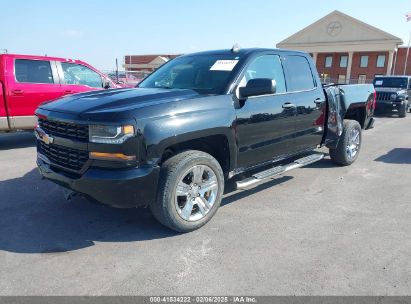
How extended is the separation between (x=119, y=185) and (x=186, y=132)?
80 cm

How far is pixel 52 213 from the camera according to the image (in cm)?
428

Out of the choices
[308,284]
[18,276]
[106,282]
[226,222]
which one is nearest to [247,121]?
[226,222]

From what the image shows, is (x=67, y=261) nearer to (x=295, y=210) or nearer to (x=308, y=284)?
(x=308, y=284)

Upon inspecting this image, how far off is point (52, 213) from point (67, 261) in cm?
121

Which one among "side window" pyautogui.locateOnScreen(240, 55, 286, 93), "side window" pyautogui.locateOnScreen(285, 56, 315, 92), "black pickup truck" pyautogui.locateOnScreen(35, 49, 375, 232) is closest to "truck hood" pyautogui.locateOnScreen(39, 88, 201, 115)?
"black pickup truck" pyautogui.locateOnScreen(35, 49, 375, 232)

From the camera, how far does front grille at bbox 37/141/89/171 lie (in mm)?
3406

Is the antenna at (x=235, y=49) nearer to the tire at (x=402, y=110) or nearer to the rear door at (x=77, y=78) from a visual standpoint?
the rear door at (x=77, y=78)

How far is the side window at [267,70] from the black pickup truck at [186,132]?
13mm

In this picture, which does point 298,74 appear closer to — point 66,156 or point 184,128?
point 184,128

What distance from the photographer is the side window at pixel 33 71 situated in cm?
768

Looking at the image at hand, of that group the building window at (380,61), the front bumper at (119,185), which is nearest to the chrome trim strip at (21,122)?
the front bumper at (119,185)

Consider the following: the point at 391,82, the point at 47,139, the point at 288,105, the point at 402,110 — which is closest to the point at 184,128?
the point at 47,139

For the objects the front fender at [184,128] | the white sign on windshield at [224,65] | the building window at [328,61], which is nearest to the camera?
the front fender at [184,128]

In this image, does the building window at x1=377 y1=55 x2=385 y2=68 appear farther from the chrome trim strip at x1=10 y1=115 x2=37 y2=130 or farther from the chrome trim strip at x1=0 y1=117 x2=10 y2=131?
the chrome trim strip at x1=0 y1=117 x2=10 y2=131
